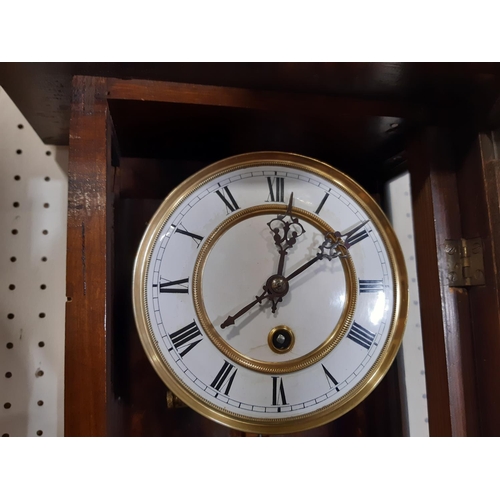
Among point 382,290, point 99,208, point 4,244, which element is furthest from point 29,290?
point 382,290

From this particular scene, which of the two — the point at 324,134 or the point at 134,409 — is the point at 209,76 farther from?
the point at 134,409

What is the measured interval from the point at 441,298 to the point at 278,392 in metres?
0.28

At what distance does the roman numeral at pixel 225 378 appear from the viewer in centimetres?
63

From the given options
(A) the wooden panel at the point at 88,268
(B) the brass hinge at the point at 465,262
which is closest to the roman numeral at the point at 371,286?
(B) the brass hinge at the point at 465,262

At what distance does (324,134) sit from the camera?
76 centimetres

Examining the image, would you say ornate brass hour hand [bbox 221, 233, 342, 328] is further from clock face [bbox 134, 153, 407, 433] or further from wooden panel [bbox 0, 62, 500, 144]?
wooden panel [bbox 0, 62, 500, 144]

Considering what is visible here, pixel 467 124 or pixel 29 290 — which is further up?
pixel 467 124

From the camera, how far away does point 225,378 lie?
2.07ft

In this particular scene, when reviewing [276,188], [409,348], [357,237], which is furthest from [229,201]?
[409,348]

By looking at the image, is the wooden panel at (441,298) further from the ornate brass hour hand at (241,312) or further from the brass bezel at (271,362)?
the ornate brass hour hand at (241,312)

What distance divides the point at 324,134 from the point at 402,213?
0.35 m

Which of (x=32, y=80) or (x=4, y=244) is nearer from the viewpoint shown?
(x=32, y=80)

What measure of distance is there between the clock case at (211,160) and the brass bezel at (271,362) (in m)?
0.12

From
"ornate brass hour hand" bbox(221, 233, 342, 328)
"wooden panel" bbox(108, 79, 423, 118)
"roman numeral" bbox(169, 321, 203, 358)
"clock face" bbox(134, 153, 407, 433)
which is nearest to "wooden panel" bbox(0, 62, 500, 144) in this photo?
"wooden panel" bbox(108, 79, 423, 118)
